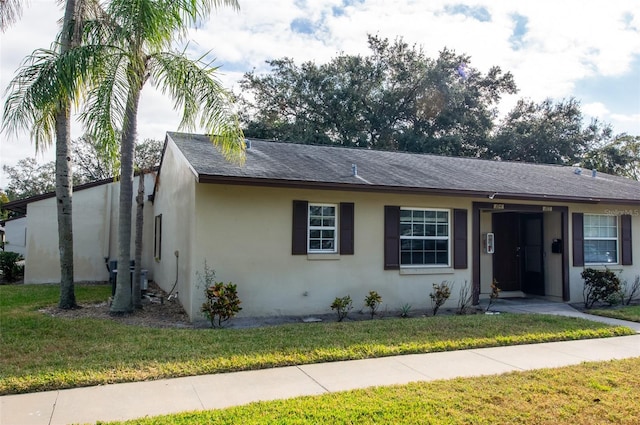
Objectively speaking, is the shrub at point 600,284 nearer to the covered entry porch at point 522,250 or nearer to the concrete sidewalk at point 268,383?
the covered entry porch at point 522,250

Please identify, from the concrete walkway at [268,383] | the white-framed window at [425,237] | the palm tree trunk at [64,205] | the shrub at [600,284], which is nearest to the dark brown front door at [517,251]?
the shrub at [600,284]

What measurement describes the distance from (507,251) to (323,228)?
6.21 metres

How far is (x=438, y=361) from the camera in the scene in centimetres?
607

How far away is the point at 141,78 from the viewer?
27.6 ft

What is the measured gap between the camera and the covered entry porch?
1140cm

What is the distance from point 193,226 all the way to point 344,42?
71.5 feet

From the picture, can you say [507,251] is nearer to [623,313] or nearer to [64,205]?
[623,313]

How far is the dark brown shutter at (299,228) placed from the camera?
9.24 m

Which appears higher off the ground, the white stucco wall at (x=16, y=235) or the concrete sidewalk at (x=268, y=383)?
the white stucco wall at (x=16, y=235)

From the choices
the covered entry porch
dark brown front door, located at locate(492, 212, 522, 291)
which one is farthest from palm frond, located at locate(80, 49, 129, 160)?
dark brown front door, located at locate(492, 212, 522, 291)

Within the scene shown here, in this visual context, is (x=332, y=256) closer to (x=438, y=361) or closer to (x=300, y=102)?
(x=438, y=361)

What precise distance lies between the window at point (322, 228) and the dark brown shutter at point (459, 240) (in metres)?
3.01

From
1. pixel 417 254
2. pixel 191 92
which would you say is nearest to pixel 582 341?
pixel 417 254

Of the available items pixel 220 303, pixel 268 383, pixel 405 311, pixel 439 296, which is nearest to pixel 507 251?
pixel 439 296
